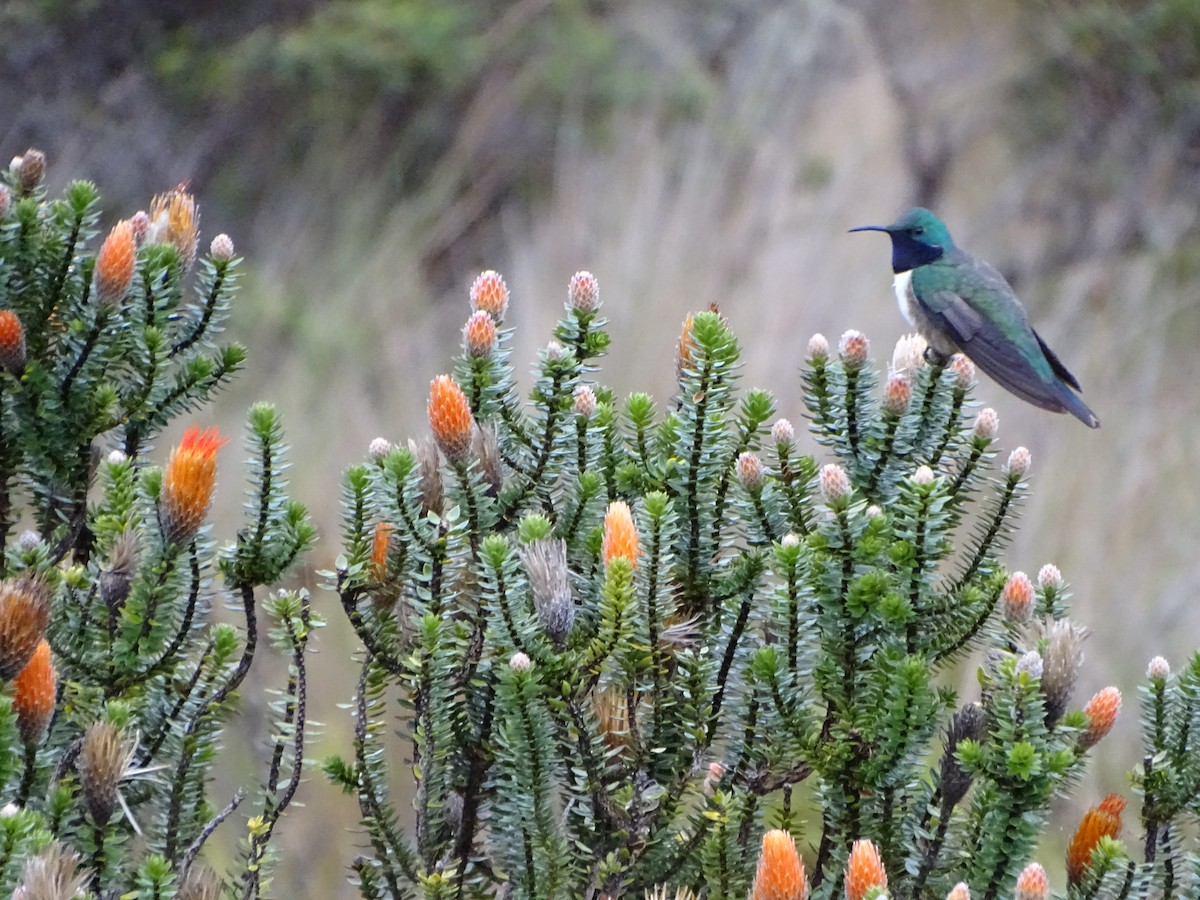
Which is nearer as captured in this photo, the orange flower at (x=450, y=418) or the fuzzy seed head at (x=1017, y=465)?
the orange flower at (x=450, y=418)

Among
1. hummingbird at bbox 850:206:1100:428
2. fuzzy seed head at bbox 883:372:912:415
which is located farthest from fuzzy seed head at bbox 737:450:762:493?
hummingbird at bbox 850:206:1100:428

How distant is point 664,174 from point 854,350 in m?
6.86

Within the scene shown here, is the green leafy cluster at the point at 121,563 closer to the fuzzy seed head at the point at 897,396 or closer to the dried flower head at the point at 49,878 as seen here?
the dried flower head at the point at 49,878

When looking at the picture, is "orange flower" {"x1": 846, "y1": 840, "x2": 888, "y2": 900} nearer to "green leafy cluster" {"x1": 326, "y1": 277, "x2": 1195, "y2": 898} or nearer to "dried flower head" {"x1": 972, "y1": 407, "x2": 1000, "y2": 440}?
"green leafy cluster" {"x1": 326, "y1": 277, "x2": 1195, "y2": 898}

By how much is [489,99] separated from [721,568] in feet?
29.6

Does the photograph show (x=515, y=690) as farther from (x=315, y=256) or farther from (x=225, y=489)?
(x=315, y=256)

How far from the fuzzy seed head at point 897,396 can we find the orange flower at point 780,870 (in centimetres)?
67

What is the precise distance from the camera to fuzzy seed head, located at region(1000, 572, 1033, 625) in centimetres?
166

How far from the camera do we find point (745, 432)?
185cm

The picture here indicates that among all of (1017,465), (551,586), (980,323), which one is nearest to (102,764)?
(551,586)

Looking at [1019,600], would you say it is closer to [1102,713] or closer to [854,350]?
[1102,713]

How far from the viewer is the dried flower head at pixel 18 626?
56.0 inches

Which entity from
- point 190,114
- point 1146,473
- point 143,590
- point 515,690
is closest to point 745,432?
point 515,690

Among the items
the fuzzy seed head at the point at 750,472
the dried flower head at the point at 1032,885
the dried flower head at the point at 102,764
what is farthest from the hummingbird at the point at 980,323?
the dried flower head at the point at 102,764
